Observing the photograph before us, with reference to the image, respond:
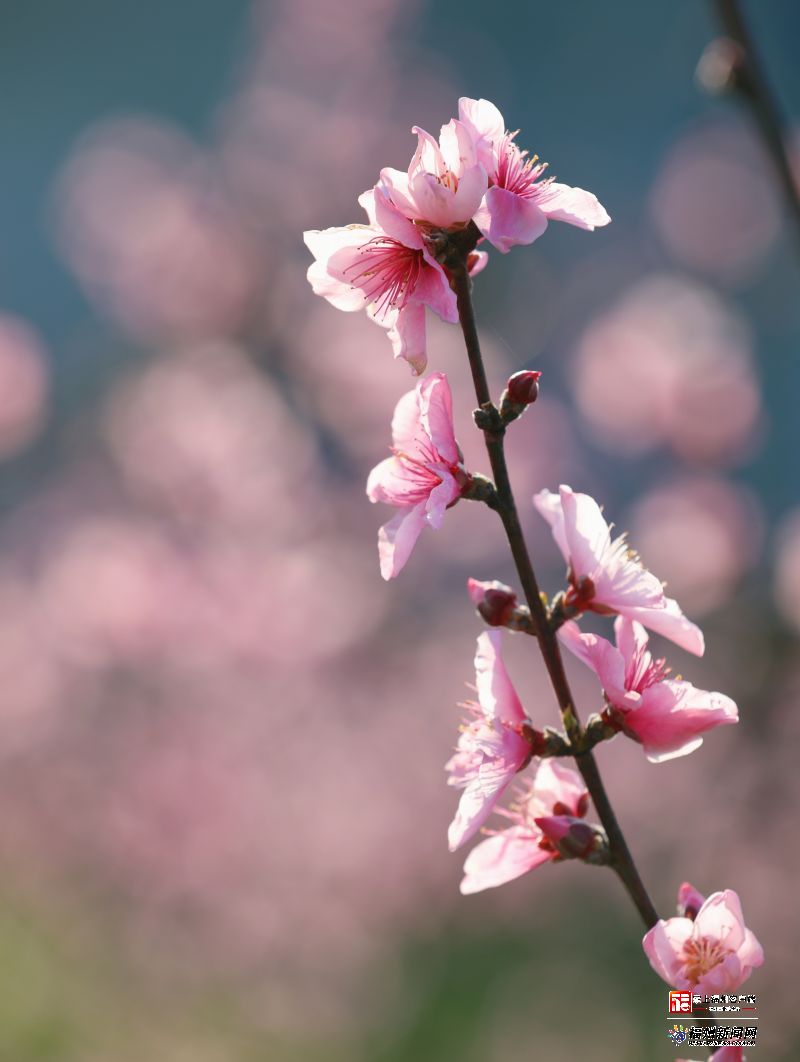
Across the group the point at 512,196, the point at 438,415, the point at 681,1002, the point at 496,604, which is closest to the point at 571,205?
the point at 512,196

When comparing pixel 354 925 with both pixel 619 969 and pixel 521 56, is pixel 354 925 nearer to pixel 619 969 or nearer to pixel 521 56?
pixel 619 969

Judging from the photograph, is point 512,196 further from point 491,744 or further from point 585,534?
point 491,744

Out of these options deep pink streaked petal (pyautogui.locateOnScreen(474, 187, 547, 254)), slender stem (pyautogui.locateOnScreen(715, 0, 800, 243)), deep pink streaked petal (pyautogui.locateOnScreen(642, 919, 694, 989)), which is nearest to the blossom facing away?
deep pink streaked petal (pyautogui.locateOnScreen(642, 919, 694, 989))

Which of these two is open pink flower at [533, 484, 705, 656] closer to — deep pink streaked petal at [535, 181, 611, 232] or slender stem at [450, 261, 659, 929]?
slender stem at [450, 261, 659, 929]

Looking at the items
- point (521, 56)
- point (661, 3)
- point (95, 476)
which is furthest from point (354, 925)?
point (521, 56)

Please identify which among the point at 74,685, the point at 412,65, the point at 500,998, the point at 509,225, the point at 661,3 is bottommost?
the point at 500,998

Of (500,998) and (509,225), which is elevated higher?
(509,225)
